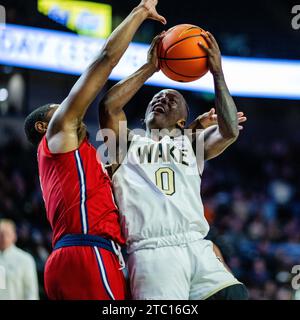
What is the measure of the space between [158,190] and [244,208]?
977cm

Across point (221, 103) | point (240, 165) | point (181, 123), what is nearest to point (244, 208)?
point (240, 165)

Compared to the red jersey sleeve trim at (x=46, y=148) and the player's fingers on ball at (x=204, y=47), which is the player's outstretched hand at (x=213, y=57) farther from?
the red jersey sleeve trim at (x=46, y=148)

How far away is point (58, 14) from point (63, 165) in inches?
384

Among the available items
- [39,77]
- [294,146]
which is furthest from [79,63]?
[294,146]

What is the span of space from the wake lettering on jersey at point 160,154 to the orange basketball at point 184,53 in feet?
1.67

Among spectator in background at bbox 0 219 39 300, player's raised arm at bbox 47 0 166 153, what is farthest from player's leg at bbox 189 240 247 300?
spectator in background at bbox 0 219 39 300

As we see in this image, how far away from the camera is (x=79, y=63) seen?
1326 centimetres

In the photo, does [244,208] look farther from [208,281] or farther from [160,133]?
[208,281]

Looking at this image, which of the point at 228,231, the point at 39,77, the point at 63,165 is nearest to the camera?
the point at 63,165

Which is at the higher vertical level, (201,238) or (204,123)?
(204,123)

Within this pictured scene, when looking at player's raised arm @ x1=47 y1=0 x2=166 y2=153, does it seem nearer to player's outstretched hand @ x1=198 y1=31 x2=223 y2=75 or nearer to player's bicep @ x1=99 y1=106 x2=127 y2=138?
player's bicep @ x1=99 y1=106 x2=127 y2=138

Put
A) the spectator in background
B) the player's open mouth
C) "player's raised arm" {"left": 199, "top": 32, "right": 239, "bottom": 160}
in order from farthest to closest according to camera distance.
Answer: the spectator in background
the player's open mouth
"player's raised arm" {"left": 199, "top": 32, "right": 239, "bottom": 160}

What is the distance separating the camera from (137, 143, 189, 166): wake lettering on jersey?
181 inches

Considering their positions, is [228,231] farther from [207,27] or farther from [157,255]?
[157,255]
